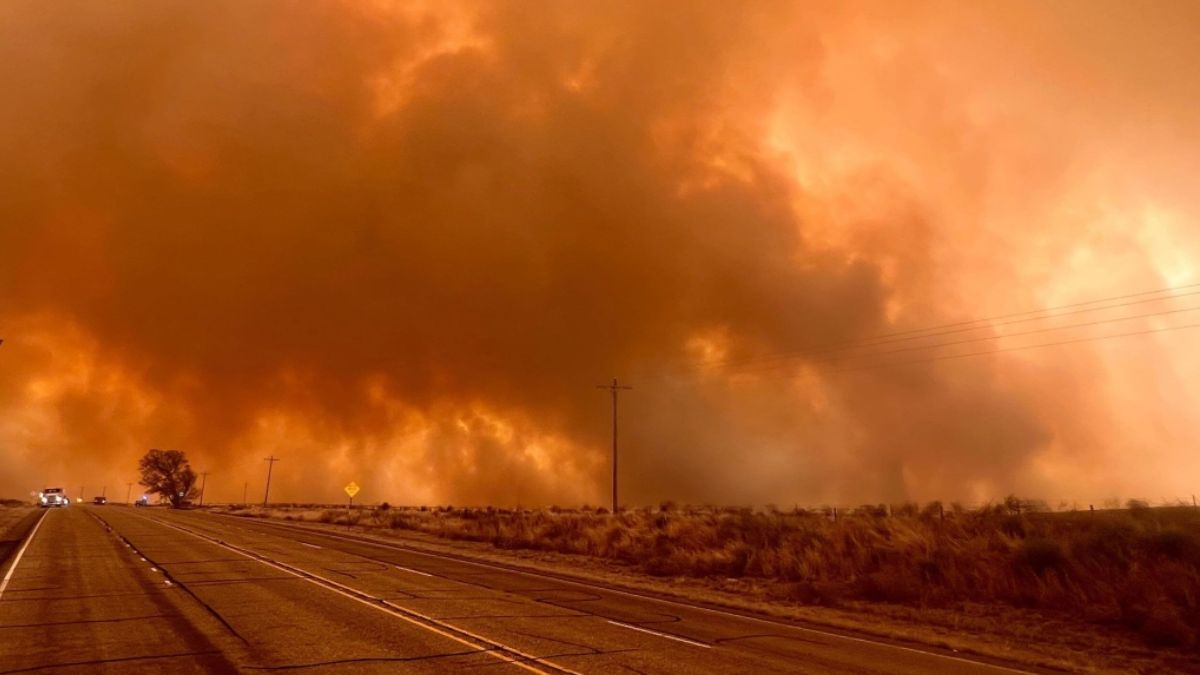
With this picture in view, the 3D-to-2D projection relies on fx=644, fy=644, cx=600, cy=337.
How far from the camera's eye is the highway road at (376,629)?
8.08m

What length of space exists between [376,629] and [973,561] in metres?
14.4

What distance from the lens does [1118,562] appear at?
46.8 feet

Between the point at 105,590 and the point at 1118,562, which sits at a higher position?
the point at 1118,562

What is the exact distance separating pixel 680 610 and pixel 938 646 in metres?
4.95

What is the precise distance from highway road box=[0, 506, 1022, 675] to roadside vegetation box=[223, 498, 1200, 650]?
15.2 ft

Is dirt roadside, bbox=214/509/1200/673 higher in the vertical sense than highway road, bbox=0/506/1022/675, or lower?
lower

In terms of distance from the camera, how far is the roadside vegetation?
41.8 feet

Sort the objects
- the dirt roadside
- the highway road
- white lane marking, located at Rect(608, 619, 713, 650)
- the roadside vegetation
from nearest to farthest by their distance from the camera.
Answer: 1. the highway road
2. white lane marking, located at Rect(608, 619, 713, 650)
3. the dirt roadside
4. the roadside vegetation

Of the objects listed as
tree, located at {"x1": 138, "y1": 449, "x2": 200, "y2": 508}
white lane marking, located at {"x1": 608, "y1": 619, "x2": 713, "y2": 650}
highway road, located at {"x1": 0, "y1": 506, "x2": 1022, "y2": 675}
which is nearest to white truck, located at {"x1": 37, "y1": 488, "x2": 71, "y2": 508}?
tree, located at {"x1": 138, "y1": 449, "x2": 200, "y2": 508}

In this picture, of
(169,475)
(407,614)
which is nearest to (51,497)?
(169,475)

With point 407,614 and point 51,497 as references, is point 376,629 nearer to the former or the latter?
point 407,614

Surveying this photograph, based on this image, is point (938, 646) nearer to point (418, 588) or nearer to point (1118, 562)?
point (1118, 562)

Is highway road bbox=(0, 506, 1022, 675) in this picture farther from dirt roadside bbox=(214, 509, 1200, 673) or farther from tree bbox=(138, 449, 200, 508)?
tree bbox=(138, 449, 200, 508)

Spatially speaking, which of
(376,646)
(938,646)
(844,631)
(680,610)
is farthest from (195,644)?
(938,646)
